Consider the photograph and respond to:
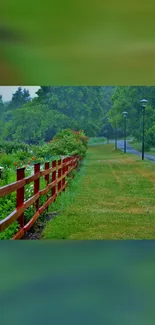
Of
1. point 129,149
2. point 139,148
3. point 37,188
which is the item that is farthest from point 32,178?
point 139,148

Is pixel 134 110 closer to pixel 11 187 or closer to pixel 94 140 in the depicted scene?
Result: pixel 94 140

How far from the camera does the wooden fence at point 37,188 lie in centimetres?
486

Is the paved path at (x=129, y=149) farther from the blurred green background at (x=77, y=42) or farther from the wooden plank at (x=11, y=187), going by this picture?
the wooden plank at (x=11, y=187)

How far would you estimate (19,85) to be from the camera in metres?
5.47

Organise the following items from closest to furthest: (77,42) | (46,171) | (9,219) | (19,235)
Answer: (77,42) → (9,219) → (19,235) → (46,171)

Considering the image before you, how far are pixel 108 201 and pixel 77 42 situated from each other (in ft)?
5.89

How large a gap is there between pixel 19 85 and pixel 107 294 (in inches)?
110

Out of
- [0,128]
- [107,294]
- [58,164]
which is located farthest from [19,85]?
[107,294]

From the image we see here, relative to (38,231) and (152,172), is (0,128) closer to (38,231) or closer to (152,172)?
(38,231)

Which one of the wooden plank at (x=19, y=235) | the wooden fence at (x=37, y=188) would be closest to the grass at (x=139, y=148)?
the wooden fence at (x=37, y=188)

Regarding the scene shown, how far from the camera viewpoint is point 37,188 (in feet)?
17.9

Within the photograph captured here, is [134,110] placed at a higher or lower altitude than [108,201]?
higher

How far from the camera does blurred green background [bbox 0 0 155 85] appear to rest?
145 inches

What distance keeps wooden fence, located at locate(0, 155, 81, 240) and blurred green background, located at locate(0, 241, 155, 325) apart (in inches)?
8.8
